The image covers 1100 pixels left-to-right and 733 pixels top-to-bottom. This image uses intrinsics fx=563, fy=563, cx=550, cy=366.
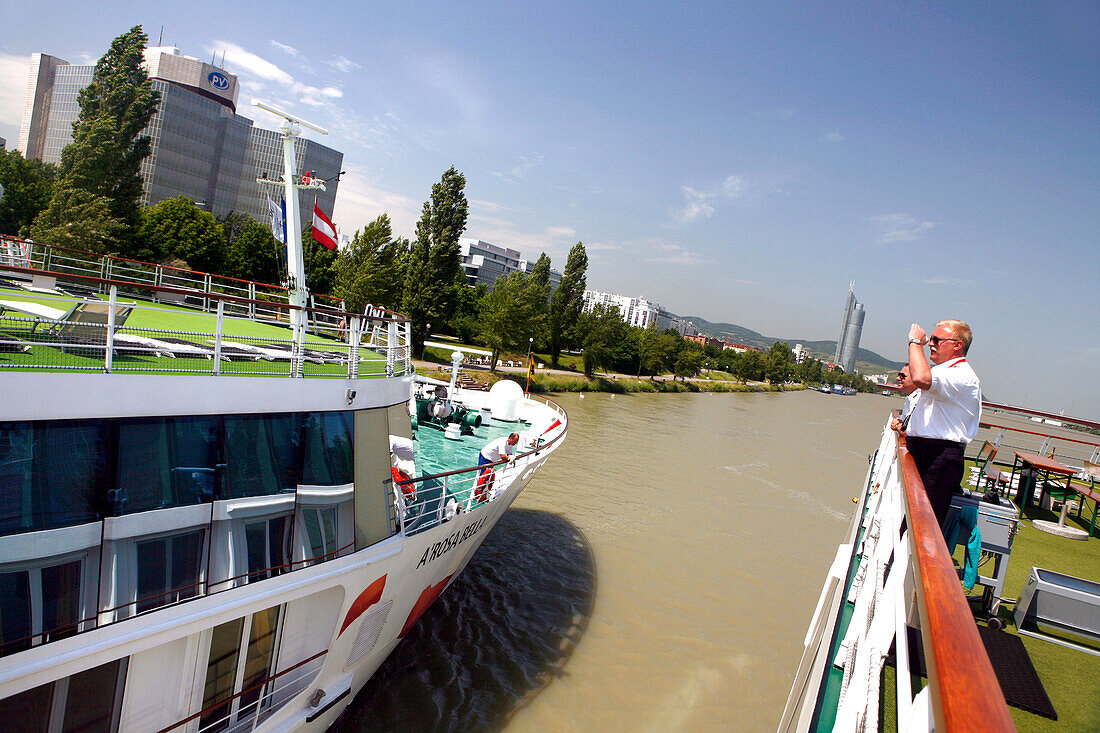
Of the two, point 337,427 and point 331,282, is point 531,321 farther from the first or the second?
point 337,427

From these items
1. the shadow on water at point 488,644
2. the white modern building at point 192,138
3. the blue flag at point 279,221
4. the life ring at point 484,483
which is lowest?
the shadow on water at point 488,644

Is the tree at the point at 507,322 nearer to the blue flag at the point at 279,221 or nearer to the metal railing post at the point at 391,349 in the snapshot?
the blue flag at the point at 279,221

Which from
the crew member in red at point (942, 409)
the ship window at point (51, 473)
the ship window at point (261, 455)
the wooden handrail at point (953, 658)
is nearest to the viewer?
the wooden handrail at point (953, 658)

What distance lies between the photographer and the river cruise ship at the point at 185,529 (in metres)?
3.48

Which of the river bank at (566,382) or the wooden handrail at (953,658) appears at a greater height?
the wooden handrail at (953,658)

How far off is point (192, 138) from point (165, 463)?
89.0 metres

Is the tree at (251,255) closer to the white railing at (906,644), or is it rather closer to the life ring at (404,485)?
the life ring at (404,485)

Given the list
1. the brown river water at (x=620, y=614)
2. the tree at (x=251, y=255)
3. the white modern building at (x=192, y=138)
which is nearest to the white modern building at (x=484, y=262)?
the white modern building at (x=192, y=138)

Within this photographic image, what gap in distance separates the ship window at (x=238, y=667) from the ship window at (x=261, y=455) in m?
1.01

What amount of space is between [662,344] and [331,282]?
35.9 meters

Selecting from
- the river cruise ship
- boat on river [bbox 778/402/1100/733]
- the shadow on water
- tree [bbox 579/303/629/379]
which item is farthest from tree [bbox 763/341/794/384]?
the river cruise ship

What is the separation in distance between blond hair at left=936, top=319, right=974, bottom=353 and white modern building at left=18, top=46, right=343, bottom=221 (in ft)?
259

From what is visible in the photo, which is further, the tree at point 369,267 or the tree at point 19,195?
the tree at point 19,195

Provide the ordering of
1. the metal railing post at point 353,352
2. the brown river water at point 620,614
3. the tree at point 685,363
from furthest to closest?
the tree at point 685,363, the brown river water at point 620,614, the metal railing post at point 353,352
